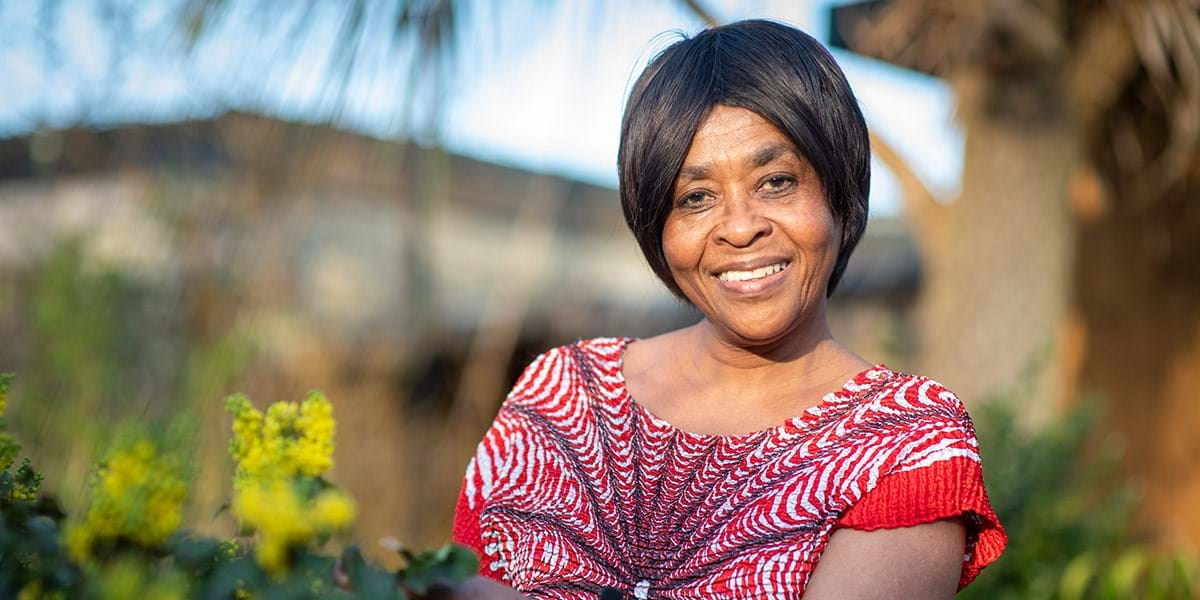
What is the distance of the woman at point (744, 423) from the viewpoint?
1540mm

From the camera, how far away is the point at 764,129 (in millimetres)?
1688

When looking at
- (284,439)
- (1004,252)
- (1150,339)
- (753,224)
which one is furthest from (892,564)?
(1150,339)

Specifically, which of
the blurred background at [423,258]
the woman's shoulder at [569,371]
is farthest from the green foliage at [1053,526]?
the woman's shoulder at [569,371]

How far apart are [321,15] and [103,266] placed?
1.35 meters

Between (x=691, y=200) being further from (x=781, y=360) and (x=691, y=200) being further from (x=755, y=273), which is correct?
(x=781, y=360)

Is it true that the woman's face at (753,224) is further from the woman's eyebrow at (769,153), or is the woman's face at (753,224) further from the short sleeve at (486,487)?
the short sleeve at (486,487)

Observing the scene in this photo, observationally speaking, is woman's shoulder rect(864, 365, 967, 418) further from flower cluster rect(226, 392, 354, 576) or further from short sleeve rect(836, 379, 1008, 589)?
flower cluster rect(226, 392, 354, 576)

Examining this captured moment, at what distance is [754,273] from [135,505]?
3.27 feet

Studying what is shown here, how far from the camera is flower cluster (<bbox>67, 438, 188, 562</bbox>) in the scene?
37.0 inches


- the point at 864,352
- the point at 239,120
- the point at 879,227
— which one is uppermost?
the point at 239,120

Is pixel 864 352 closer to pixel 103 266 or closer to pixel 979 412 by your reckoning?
pixel 979 412

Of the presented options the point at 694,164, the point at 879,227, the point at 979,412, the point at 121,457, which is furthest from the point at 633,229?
the point at 879,227

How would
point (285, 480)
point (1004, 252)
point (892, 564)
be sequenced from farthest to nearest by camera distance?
point (1004, 252), point (892, 564), point (285, 480)

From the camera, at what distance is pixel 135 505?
93cm
